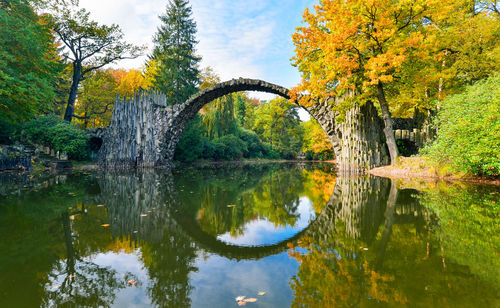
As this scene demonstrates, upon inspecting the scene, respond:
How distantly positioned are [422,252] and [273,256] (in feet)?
5.27

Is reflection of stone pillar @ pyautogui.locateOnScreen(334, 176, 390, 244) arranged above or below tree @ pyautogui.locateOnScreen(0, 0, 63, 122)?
below

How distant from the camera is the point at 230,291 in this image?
6.84 feet

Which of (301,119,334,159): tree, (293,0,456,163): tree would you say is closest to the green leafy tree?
(301,119,334,159): tree

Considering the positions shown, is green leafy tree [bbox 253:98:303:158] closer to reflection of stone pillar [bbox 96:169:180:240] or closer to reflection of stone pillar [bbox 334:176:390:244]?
reflection of stone pillar [bbox 334:176:390:244]

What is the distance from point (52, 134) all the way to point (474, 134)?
73.3 ft

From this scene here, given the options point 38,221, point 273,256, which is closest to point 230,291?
point 273,256

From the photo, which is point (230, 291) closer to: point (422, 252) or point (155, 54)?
point (422, 252)

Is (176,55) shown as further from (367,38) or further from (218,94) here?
(367,38)

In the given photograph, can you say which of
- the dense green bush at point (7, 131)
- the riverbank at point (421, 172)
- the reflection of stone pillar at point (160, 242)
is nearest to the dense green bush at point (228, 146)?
the dense green bush at point (7, 131)

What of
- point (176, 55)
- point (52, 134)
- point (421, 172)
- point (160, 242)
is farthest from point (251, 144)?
point (160, 242)

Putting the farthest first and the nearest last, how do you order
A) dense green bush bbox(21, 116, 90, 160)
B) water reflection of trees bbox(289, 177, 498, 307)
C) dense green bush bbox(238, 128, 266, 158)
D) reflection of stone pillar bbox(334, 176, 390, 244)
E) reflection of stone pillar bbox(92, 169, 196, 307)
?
dense green bush bbox(238, 128, 266, 158), dense green bush bbox(21, 116, 90, 160), reflection of stone pillar bbox(334, 176, 390, 244), reflection of stone pillar bbox(92, 169, 196, 307), water reflection of trees bbox(289, 177, 498, 307)

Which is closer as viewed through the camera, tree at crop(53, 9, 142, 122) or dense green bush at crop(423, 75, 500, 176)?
dense green bush at crop(423, 75, 500, 176)

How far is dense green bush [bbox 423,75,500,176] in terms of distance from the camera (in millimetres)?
6910

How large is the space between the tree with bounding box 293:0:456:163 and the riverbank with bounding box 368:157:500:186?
618 mm
